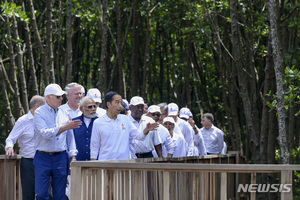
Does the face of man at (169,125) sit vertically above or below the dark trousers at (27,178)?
above

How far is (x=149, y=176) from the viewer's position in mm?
7836

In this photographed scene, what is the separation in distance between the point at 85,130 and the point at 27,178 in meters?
1.21

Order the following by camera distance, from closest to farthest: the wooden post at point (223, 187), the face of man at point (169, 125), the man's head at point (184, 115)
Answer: the wooden post at point (223, 187) → the face of man at point (169, 125) → the man's head at point (184, 115)

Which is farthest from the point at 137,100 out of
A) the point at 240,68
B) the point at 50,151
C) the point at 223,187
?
the point at 223,187

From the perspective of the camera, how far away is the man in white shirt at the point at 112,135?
977 cm

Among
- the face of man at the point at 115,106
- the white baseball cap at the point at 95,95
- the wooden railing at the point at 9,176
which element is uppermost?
the white baseball cap at the point at 95,95

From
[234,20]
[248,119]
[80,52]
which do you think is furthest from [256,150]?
[80,52]

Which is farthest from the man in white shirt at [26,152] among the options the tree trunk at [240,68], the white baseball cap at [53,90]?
the tree trunk at [240,68]

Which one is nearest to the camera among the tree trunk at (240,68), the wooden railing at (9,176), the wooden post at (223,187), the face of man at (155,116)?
the wooden post at (223,187)

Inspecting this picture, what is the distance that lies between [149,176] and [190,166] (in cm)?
73

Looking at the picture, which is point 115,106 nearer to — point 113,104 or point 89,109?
point 113,104

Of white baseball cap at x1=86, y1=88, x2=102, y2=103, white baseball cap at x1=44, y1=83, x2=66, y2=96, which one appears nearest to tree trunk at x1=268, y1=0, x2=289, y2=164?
white baseball cap at x1=86, y1=88, x2=102, y2=103

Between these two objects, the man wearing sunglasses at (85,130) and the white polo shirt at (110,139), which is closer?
the white polo shirt at (110,139)

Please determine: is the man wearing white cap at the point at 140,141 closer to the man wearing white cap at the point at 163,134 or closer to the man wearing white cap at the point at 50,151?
the man wearing white cap at the point at 163,134
